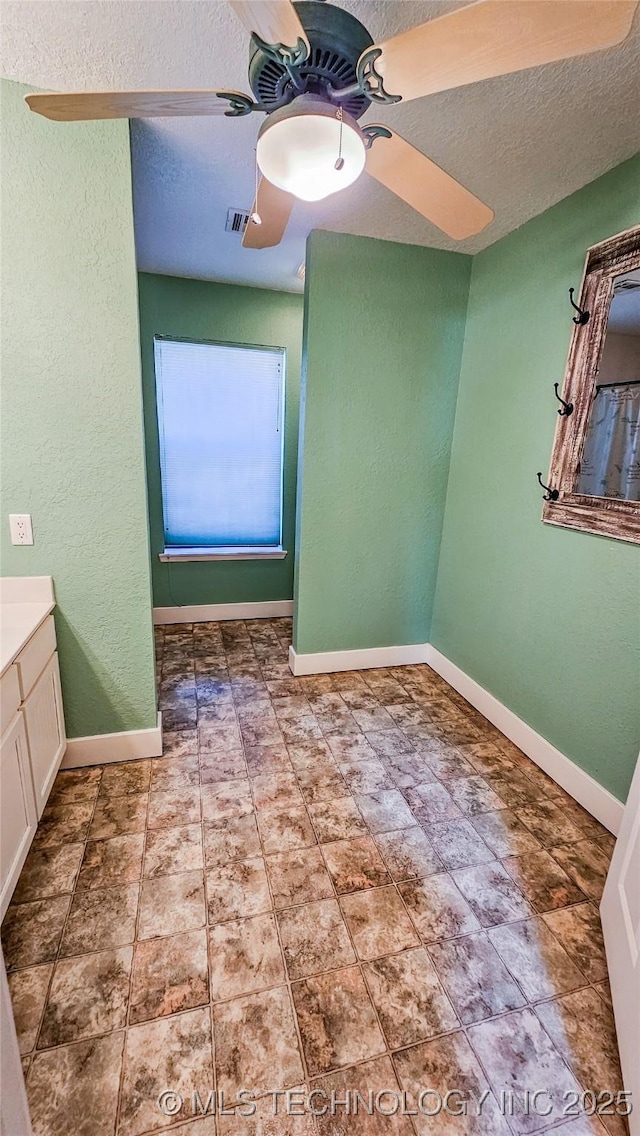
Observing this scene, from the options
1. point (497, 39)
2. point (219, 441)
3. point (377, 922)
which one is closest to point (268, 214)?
point (497, 39)

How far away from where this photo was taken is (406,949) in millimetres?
1353

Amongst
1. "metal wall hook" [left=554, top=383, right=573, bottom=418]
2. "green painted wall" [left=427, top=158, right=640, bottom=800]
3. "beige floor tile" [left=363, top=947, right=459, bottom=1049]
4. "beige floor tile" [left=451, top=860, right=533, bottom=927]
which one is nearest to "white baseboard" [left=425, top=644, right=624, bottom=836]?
"green painted wall" [left=427, top=158, right=640, bottom=800]

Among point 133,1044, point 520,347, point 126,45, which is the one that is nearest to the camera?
point 133,1044

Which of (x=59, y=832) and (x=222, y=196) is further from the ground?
(x=222, y=196)

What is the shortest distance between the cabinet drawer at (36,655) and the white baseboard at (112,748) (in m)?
0.52

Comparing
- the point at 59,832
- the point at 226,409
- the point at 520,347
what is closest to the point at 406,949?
the point at 59,832

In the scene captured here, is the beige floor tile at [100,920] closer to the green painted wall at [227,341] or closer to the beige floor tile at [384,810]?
the beige floor tile at [384,810]

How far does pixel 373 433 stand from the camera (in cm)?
270

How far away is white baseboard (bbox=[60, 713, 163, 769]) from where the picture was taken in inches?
80.8

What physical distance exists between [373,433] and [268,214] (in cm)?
139

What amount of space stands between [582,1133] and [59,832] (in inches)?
69.8

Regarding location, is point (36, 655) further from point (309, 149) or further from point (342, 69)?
point (342, 69)

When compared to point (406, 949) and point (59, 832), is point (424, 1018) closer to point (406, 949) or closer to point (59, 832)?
point (406, 949)

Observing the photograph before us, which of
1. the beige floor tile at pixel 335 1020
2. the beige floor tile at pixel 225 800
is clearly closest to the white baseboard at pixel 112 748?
the beige floor tile at pixel 225 800
